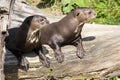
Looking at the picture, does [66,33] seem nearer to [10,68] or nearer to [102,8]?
[10,68]

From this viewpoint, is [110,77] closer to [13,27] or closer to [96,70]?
[96,70]

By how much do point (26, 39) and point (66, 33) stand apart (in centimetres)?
46

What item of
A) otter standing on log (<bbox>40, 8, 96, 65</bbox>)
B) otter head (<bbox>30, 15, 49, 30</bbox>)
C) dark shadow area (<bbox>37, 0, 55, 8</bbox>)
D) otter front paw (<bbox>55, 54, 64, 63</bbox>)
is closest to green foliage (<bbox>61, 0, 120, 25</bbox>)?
dark shadow area (<bbox>37, 0, 55, 8</bbox>)

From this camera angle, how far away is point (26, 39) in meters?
4.30

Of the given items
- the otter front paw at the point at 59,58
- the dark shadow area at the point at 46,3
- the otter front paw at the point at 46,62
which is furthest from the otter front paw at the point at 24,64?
the dark shadow area at the point at 46,3

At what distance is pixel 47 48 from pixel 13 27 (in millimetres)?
499

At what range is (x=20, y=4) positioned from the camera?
5.70 meters

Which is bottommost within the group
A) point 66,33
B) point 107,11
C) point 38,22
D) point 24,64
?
point 107,11

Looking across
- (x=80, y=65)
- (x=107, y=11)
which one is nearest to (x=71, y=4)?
(x=107, y=11)

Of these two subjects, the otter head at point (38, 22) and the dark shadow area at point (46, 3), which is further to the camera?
the dark shadow area at point (46, 3)

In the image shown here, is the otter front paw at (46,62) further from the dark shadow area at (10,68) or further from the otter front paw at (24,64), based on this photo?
the dark shadow area at (10,68)

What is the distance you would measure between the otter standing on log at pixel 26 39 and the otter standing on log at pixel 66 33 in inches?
6.4

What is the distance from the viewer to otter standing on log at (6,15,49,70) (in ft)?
13.9

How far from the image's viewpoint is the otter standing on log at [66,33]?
14.6 feet
